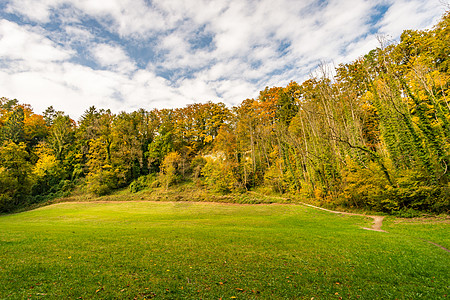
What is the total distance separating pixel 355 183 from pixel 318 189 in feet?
18.0

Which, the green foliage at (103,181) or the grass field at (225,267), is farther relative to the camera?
the green foliage at (103,181)

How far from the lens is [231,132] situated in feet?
117

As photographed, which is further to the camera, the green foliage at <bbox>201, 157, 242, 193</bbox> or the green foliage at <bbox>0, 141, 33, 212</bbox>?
the green foliage at <bbox>201, 157, 242, 193</bbox>

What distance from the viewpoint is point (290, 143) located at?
26328 millimetres

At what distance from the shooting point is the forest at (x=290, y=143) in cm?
1551

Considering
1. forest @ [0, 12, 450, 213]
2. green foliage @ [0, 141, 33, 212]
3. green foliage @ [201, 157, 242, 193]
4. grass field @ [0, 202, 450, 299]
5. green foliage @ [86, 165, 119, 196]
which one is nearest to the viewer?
grass field @ [0, 202, 450, 299]

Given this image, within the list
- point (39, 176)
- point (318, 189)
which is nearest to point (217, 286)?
point (318, 189)

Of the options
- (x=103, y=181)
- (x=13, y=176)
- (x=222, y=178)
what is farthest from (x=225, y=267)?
(x=13, y=176)

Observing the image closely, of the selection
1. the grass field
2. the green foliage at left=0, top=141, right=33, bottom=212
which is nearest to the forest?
the green foliage at left=0, top=141, right=33, bottom=212

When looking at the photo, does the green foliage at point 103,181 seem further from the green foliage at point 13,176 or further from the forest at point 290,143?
the green foliage at point 13,176

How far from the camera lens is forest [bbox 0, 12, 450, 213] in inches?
611

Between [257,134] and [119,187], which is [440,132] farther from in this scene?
[119,187]

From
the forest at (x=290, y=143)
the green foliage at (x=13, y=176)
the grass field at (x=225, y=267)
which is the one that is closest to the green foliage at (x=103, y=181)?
the forest at (x=290, y=143)

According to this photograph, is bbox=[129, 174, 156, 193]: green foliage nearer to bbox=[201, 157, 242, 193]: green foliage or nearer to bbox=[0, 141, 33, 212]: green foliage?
bbox=[201, 157, 242, 193]: green foliage
